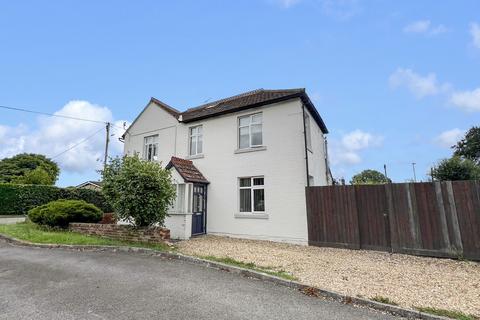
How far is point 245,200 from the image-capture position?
13578mm

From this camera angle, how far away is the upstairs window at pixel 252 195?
1310 centimetres

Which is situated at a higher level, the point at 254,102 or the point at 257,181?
A: the point at 254,102

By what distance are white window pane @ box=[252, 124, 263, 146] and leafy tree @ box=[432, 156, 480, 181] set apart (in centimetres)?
1635

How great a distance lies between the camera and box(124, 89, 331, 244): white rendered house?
12.3m

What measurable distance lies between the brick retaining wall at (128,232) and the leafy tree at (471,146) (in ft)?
176

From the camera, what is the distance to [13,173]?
46719mm

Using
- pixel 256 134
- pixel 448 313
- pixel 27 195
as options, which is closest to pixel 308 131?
pixel 256 134

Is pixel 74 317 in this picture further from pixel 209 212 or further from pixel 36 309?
pixel 209 212

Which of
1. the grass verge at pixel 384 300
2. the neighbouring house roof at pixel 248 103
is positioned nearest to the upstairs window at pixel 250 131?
the neighbouring house roof at pixel 248 103

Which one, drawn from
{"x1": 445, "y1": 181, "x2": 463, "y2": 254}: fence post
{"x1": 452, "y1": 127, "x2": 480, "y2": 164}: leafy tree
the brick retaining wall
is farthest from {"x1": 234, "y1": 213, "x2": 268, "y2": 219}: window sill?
{"x1": 452, "y1": 127, "x2": 480, "y2": 164}: leafy tree

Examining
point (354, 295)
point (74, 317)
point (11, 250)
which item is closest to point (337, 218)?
point (354, 295)

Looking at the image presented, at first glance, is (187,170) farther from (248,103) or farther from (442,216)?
(442,216)

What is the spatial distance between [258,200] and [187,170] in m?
3.84

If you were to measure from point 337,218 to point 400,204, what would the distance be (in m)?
2.26
